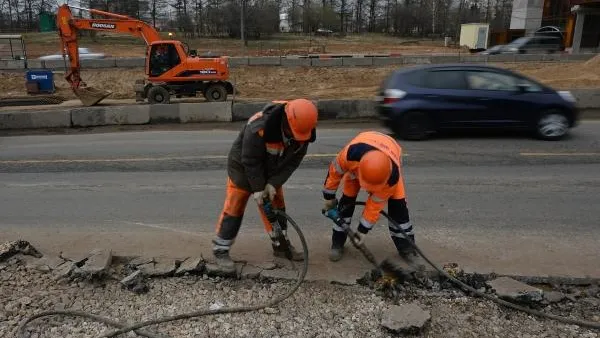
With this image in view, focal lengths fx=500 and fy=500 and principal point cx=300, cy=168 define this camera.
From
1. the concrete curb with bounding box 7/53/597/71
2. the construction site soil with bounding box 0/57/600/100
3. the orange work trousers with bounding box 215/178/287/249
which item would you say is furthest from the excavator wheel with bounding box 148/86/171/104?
the orange work trousers with bounding box 215/178/287/249

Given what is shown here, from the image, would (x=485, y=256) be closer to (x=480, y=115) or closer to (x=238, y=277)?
(x=238, y=277)

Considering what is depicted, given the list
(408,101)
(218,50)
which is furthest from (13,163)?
(218,50)

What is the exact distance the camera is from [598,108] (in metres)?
14.6

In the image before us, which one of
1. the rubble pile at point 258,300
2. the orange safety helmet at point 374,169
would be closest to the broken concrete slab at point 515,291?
the rubble pile at point 258,300

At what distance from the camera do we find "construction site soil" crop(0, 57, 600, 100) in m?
23.1

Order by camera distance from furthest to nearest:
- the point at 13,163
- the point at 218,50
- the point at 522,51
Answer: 1. the point at 218,50
2. the point at 522,51
3. the point at 13,163

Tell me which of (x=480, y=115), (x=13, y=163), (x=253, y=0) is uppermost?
(x=253, y=0)

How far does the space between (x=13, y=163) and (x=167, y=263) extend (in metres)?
6.34

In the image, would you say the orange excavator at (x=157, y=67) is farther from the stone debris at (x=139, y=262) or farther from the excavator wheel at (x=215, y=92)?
the stone debris at (x=139, y=262)

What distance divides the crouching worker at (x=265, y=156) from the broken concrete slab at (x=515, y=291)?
80.2 inches

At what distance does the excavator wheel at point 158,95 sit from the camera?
17.8 meters

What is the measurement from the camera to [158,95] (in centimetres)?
1792

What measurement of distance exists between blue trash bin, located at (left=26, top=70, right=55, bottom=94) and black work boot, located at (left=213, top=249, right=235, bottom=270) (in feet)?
66.6

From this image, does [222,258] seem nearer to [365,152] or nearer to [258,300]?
[258,300]
